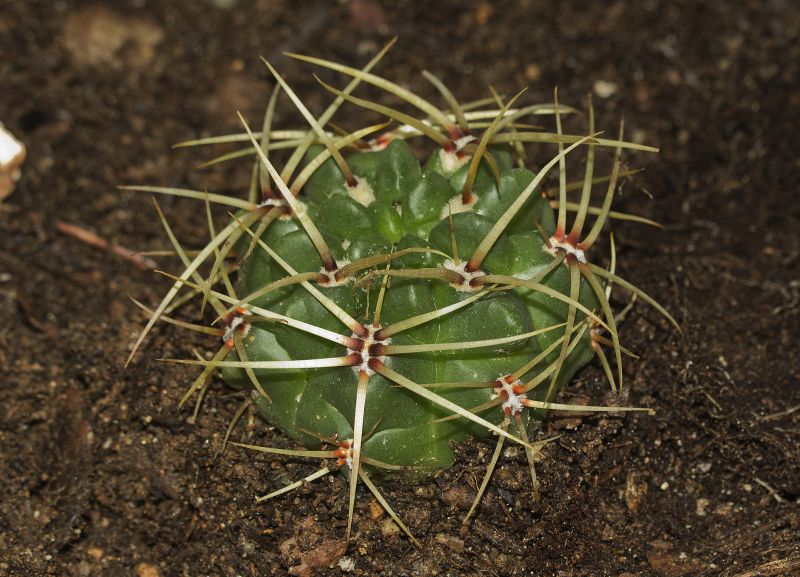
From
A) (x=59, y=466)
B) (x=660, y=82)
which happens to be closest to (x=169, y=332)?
(x=59, y=466)

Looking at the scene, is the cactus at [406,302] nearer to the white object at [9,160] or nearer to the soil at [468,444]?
the soil at [468,444]

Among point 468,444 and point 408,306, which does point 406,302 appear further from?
point 468,444

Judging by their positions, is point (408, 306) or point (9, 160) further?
point (9, 160)

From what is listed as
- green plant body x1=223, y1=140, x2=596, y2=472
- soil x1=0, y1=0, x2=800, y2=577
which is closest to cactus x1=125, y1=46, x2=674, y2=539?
green plant body x1=223, y1=140, x2=596, y2=472

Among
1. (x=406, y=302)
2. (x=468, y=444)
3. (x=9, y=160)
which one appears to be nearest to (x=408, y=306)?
(x=406, y=302)

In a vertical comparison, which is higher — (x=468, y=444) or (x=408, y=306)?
(x=408, y=306)

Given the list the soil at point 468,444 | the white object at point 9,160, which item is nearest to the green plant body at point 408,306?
the soil at point 468,444

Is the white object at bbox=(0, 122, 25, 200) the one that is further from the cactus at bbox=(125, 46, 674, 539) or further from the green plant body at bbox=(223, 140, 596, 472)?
the green plant body at bbox=(223, 140, 596, 472)
